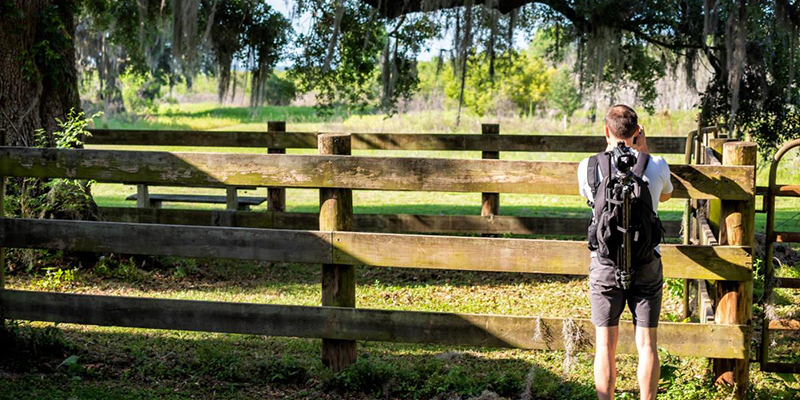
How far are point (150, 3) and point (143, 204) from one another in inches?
182

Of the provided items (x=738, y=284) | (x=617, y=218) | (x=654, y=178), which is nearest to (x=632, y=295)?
(x=617, y=218)

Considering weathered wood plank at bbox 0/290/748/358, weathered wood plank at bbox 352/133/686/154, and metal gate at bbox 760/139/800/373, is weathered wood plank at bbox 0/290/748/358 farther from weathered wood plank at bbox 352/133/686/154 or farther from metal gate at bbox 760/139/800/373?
weathered wood plank at bbox 352/133/686/154

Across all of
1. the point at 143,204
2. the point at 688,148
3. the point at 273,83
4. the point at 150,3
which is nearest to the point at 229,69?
the point at 150,3

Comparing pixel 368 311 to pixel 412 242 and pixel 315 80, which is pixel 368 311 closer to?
pixel 412 242

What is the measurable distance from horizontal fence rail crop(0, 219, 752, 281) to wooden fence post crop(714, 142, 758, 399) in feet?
0.45

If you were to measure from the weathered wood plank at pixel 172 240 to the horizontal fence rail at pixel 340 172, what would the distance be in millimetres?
314

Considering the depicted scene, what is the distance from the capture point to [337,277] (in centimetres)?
535

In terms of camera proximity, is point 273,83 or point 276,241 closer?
point 276,241

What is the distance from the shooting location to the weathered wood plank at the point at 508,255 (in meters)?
4.91

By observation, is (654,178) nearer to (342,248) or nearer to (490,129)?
(342,248)

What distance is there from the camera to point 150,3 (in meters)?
14.0

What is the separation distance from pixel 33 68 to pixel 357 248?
17.6 ft

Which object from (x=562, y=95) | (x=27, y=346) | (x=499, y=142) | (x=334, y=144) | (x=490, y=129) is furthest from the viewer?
(x=562, y=95)

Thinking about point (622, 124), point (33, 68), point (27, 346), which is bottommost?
point (27, 346)
